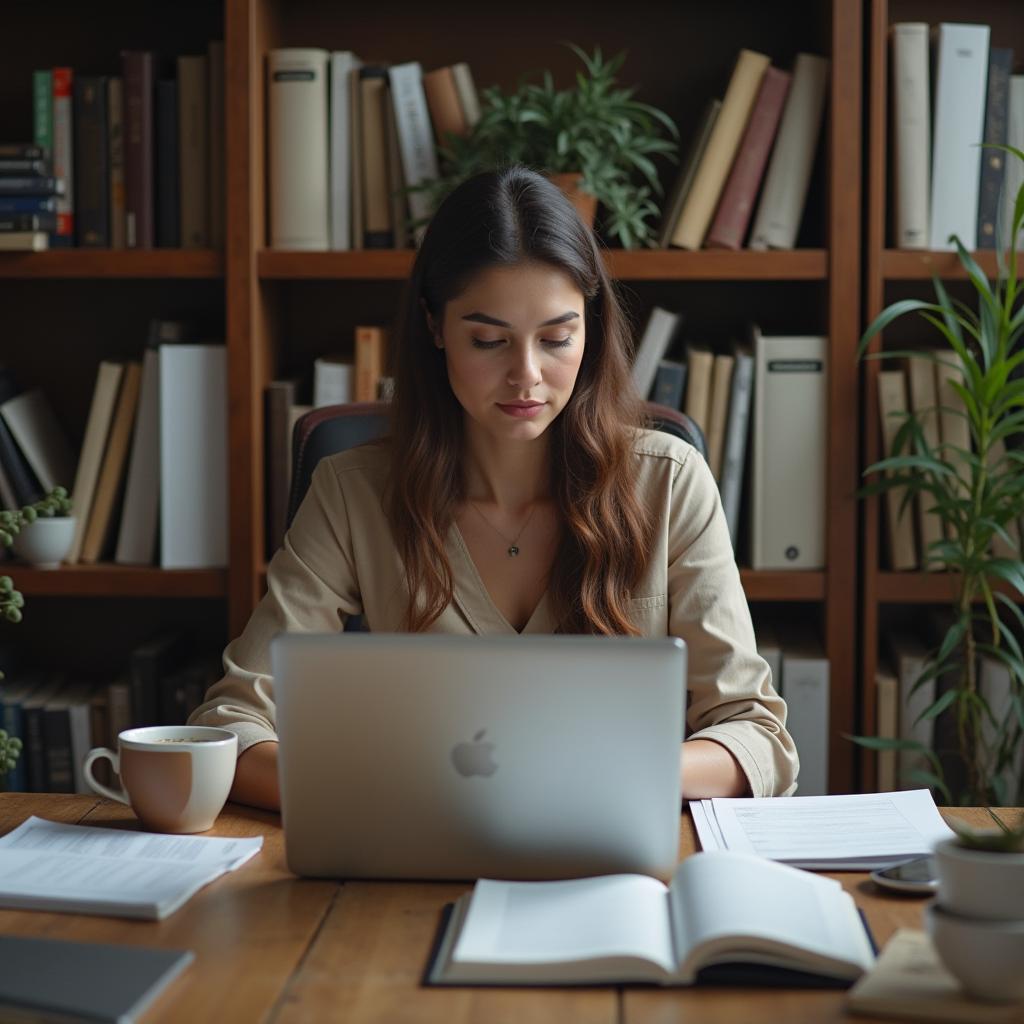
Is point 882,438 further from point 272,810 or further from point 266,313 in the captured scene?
point 272,810

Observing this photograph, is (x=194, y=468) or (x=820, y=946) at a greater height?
(x=194, y=468)

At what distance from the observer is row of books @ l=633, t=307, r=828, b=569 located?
2.24 meters

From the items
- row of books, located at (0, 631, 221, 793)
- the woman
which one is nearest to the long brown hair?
the woman

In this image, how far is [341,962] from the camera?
89 cm

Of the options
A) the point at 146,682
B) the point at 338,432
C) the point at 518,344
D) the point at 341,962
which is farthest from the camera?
the point at 146,682

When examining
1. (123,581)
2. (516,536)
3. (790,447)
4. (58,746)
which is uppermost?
(790,447)

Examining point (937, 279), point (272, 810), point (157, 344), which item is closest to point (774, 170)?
point (937, 279)

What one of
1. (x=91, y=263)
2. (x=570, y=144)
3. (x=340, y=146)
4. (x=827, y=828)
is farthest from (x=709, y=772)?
(x=91, y=263)

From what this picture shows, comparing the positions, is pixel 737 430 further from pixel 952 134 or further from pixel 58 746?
pixel 58 746

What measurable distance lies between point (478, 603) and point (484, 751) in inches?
25.8

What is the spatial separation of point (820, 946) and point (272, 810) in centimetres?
57

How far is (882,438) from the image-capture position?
2.24 metres

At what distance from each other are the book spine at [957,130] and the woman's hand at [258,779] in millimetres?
1516

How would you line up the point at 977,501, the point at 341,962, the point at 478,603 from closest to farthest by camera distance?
the point at 341,962 < the point at 478,603 < the point at 977,501
